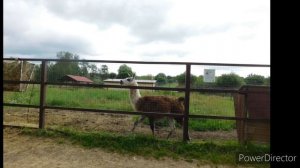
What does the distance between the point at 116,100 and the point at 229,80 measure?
7.83 ft

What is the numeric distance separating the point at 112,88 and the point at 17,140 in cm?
213

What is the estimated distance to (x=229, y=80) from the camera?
6.32m

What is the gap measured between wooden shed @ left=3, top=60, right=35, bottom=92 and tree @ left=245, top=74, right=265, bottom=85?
191 inches

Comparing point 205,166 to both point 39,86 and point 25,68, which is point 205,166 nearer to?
point 39,86

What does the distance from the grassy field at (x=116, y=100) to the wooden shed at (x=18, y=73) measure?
0.77 ft

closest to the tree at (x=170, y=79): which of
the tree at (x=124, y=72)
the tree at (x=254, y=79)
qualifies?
the tree at (x=124, y=72)

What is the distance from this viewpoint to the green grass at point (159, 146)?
556cm

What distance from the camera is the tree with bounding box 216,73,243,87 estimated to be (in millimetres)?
6301

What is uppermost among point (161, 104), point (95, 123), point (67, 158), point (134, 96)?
point (134, 96)

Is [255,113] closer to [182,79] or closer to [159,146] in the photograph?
[182,79]

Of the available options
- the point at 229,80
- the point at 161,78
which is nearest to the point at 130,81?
the point at 161,78

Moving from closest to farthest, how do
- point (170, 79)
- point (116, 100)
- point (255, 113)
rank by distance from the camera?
point (255, 113), point (170, 79), point (116, 100)

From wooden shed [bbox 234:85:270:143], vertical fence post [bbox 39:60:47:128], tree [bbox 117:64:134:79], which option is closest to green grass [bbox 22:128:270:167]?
wooden shed [bbox 234:85:270:143]
